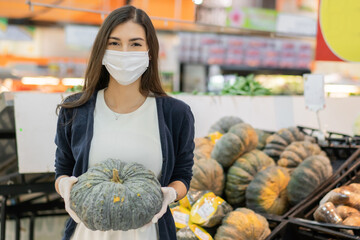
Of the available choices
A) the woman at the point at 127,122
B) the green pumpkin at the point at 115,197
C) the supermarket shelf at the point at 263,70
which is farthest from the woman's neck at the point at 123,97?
the supermarket shelf at the point at 263,70

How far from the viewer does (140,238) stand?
1530 mm

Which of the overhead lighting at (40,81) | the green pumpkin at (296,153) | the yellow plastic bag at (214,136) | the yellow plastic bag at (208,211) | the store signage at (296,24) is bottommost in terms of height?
the yellow plastic bag at (208,211)

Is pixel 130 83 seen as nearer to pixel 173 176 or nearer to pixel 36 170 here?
pixel 173 176

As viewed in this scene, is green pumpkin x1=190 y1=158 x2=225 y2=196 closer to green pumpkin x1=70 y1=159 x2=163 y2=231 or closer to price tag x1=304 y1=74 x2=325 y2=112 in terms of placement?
price tag x1=304 y1=74 x2=325 y2=112

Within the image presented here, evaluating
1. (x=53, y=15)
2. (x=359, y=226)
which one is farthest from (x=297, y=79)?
(x=359, y=226)

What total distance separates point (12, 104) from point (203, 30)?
6.30m

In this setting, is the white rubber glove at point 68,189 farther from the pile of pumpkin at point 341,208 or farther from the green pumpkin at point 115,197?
the pile of pumpkin at point 341,208

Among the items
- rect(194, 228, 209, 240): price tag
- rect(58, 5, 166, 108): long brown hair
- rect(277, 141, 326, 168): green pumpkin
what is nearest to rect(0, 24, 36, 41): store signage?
rect(277, 141, 326, 168): green pumpkin

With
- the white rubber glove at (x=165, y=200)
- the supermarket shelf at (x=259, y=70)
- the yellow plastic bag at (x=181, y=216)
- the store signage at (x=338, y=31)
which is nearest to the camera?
the white rubber glove at (x=165, y=200)

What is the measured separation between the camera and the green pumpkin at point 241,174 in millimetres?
2832

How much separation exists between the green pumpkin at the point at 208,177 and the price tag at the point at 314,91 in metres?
1.05

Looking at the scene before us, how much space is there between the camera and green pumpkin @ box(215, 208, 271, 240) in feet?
7.66

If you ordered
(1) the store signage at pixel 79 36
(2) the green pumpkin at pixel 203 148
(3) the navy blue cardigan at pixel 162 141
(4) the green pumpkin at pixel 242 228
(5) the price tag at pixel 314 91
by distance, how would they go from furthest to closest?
1. (1) the store signage at pixel 79 36
2. (5) the price tag at pixel 314 91
3. (2) the green pumpkin at pixel 203 148
4. (4) the green pumpkin at pixel 242 228
5. (3) the navy blue cardigan at pixel 162 141

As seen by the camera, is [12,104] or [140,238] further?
[12,104]
